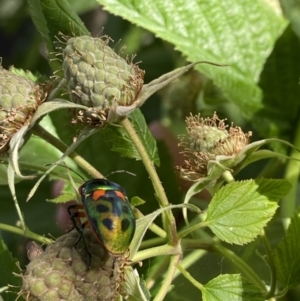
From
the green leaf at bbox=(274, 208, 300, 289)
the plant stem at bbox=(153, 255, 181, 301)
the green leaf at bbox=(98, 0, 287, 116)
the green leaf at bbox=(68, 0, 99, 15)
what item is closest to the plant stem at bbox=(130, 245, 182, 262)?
the plant stem at bbox=(153, 255, 181, 301)

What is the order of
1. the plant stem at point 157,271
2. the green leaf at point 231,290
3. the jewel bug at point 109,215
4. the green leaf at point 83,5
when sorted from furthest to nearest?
the green leaf at point 83,5, the plant stem at point 157,271, the green leaf at point 231,290, the jewel bug at point 109,215

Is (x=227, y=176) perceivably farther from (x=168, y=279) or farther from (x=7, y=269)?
(x=7, y=269)

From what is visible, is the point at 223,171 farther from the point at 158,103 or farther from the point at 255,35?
the point at 158,103

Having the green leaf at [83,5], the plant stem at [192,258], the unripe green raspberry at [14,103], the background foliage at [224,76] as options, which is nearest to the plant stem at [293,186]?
the background foliage at [224,76]

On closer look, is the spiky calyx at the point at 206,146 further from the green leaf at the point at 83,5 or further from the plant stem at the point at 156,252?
the green leaf at the point at 83,5

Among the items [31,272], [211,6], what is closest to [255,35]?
[211,6]

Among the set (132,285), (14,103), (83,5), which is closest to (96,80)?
(14,103)
